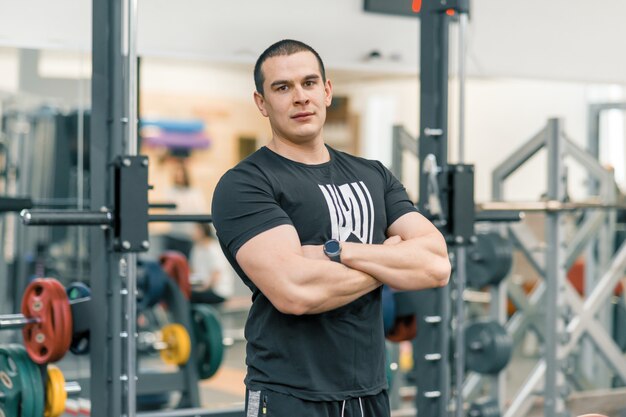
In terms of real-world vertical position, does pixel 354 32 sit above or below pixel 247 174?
above

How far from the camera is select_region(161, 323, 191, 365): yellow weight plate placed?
4.89 m

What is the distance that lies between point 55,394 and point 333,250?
1.66 metres

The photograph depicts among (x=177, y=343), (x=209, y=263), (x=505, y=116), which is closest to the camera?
(x=177, y=343)

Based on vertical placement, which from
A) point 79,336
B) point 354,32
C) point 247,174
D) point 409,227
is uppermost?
point 354,32

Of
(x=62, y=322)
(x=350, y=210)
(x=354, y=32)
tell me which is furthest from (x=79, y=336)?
(x=354, y=32)

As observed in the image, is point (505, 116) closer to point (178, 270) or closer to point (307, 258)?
point (178, 270)

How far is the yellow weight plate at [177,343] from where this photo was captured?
4895 millimetres

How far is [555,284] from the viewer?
4785 mm

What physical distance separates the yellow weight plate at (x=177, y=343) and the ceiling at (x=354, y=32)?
1.28m

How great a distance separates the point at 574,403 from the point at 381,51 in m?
2.17

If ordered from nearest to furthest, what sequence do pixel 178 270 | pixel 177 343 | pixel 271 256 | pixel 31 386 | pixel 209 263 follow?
1. pixel 271 256
2. pixel 31 386
3. pixel 177 343
4. pixel 178 270
5. pixel 209 263

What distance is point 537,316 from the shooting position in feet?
17.7

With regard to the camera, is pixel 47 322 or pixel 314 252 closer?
pixel 314 252

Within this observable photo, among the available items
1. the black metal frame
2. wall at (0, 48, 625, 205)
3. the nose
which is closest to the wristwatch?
the nose
